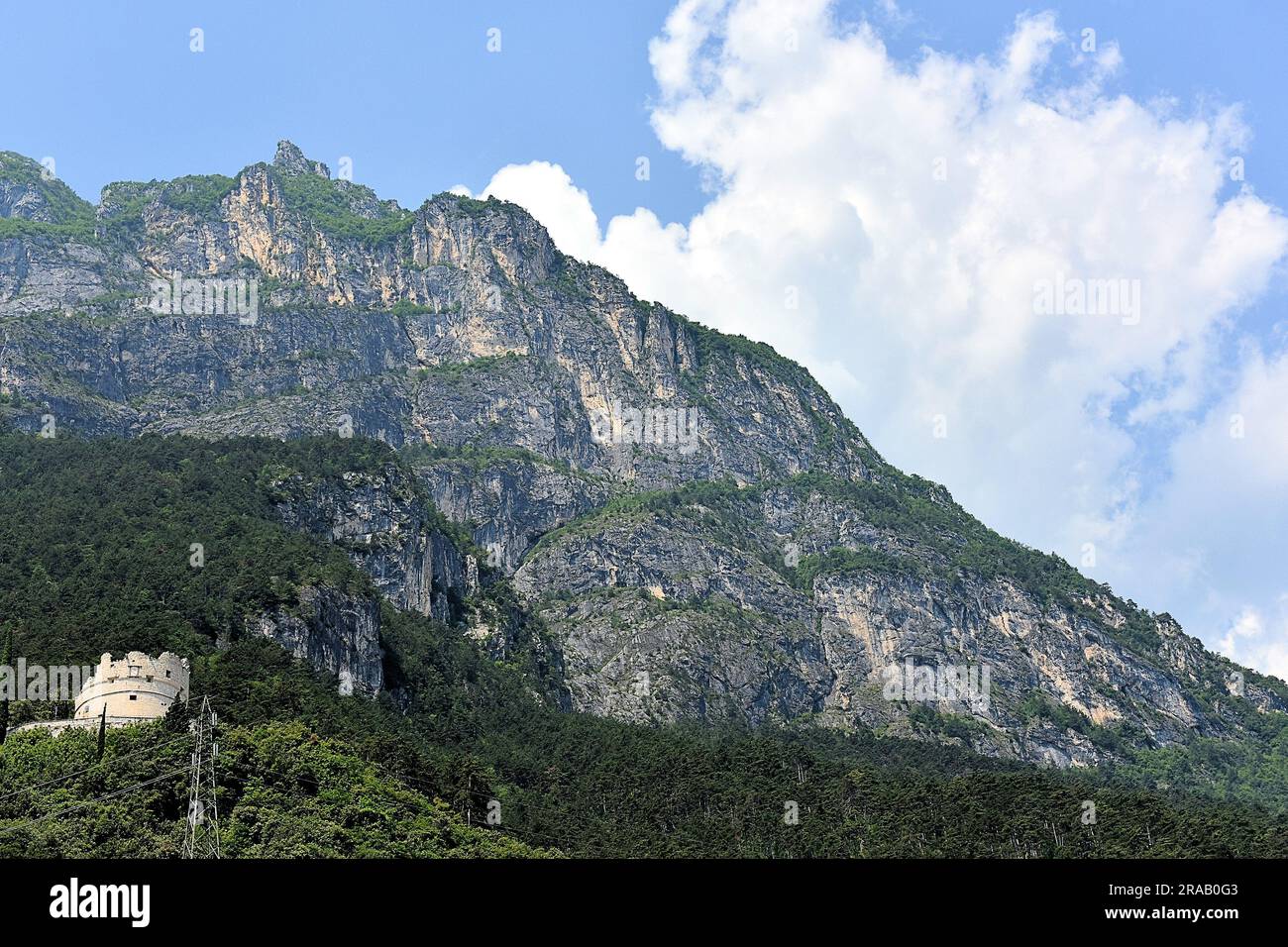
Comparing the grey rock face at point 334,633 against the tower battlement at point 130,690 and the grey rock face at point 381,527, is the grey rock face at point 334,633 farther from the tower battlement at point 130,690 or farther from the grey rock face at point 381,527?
the tower battlement at point 130,690

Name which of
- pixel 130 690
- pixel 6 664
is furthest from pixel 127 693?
pixel 6 664

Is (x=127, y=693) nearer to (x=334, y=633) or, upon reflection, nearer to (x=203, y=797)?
(x=203, y=797)

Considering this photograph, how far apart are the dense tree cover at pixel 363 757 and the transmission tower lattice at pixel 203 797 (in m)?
1.16

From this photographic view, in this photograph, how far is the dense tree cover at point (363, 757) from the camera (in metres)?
76.1

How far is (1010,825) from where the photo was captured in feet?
364

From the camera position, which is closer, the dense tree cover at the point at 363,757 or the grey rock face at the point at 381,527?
the dense tree cover at the point at 363,757

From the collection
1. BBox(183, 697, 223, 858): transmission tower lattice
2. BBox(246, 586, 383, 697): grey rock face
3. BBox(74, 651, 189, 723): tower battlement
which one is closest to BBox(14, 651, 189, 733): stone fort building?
BBox(74, 651, 189, 723): tower battlement

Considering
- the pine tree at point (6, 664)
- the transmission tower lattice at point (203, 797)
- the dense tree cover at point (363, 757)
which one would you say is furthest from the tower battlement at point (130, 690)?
the transmission tower lattice at point (203, 797)

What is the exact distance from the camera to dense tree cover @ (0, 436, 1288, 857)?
76062 mm

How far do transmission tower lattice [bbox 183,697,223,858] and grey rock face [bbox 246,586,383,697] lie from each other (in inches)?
1880

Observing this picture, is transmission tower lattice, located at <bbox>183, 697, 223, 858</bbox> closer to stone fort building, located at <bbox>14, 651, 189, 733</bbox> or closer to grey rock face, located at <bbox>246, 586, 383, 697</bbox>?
stone fort building, located at <bbox>14, 651, 189, 733</bbox>
